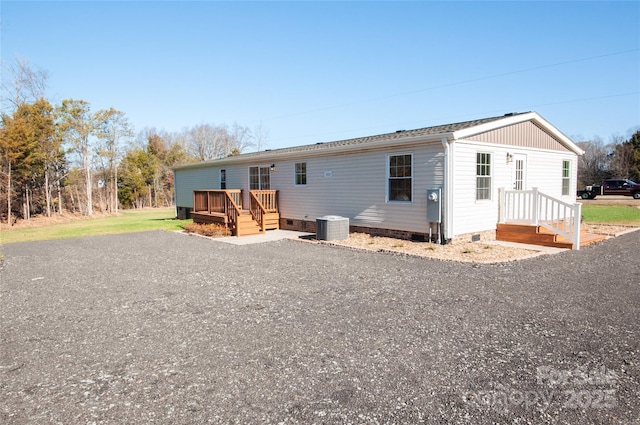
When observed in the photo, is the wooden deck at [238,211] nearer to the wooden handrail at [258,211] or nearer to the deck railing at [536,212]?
the wooden handrail at [258,211]

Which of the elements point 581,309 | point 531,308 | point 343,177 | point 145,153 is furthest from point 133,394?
point 145,153

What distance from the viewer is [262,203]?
44.3ft

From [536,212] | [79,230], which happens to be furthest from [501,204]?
[79,230]

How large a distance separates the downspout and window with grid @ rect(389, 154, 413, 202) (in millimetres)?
970

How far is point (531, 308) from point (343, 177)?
7.45 meters

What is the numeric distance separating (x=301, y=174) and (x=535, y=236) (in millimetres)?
7317

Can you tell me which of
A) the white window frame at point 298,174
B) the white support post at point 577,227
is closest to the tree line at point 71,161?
the white window frame at point 298,174

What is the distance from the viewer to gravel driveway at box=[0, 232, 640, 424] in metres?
2.50

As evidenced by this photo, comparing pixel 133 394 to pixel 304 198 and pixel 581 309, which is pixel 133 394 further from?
pixel 304 198

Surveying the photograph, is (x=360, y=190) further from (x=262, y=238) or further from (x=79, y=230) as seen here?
(x=79, y=230)

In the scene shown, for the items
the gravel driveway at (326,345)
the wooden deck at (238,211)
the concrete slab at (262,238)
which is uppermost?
the wooden deck at (238,211)

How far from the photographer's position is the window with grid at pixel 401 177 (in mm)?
9703

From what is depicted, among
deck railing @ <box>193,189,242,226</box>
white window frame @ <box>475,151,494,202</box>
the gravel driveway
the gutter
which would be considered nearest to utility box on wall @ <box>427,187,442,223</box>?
the gutter

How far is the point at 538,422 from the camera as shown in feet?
7.50
